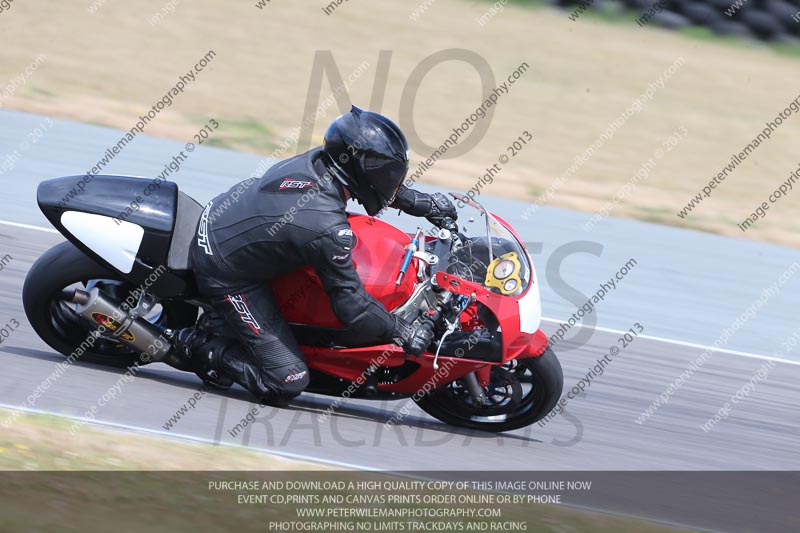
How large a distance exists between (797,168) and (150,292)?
440 inches

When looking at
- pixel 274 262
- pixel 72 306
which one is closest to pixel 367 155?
pixel 274 262

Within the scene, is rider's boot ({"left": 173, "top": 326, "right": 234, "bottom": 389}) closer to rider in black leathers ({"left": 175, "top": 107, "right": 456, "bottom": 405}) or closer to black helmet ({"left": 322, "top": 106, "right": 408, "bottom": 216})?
rider in black leathers ({"left": 175, "top": 107, "right": 456, "bottom": 405})

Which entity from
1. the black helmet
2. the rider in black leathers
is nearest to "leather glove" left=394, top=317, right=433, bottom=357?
the rider in black leathers

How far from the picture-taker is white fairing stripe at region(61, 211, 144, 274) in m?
5.08

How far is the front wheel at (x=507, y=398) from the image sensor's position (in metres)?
5.27

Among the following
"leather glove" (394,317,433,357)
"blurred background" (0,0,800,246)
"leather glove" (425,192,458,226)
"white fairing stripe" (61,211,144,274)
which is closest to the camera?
"leather glove" (394,317,433,357)

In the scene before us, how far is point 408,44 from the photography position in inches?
674

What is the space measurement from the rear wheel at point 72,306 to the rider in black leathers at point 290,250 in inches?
12.8

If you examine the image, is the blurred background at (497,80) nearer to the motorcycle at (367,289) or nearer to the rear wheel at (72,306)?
the rear wheel at (72,306)

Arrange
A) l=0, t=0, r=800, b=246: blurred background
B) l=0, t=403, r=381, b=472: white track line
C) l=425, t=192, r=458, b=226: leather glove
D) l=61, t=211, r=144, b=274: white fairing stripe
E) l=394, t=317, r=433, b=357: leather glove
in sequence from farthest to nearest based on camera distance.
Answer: l=0, t=0, r=800, b=246: blurred background → l=425, t=192, r=458, b=226: leather glove → l=61, t=211, r=144, b=274: white fairing stripe → l=394, t=317, r=433, b=357: leather glove → l=0, t=403, r=381, b=472: white track line

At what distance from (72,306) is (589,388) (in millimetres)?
3158

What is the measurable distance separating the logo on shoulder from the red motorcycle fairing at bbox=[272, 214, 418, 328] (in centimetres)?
36

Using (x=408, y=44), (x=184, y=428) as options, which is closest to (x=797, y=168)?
(x=408, y=44)

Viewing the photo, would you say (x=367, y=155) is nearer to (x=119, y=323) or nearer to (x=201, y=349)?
(x=201, y=349)
